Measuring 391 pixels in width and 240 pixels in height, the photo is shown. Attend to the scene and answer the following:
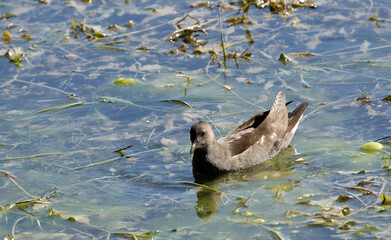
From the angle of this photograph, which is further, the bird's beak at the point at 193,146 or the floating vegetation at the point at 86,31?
the floating vegetation at the point at 86,31

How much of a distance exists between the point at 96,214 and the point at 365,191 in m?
2.96

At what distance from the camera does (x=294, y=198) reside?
7.23 metres

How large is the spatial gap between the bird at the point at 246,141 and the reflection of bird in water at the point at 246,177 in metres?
0.08

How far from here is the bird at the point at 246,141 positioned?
8242 millimetres

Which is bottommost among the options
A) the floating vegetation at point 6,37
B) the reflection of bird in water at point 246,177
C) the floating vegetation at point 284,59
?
the reflection of bird in water at point 246,177

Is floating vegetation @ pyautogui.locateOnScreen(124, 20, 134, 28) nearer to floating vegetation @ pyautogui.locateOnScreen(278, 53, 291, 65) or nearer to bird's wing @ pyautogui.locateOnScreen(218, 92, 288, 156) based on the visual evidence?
floating vegetation @ pyautogui.locateOnScreen(278, 53, 291, 65)

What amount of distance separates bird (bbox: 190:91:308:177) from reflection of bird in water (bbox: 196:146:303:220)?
3.2 inches

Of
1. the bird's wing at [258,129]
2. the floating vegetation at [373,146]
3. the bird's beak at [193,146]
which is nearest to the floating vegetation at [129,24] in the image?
the bird's wing at [258,129]

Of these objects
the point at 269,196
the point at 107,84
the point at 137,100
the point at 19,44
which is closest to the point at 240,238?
the point at 269,196

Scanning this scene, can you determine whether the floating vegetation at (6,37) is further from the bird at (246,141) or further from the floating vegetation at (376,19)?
the floating vegetation at (376,19)

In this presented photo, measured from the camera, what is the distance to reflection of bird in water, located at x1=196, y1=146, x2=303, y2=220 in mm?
7359

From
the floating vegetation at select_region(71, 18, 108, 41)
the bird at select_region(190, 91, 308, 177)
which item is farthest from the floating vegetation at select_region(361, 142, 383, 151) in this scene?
the floating vegetation at select_region(71, 18, 108, 41)

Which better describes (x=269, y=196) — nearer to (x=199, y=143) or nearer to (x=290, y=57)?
(x=199, y=143)

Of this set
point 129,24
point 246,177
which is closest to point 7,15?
point 129,24
